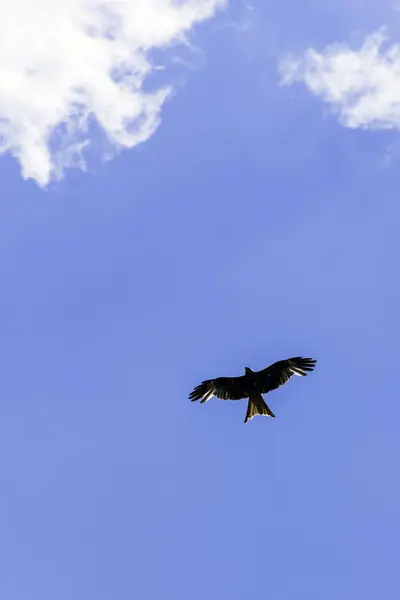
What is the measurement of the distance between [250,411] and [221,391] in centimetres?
179

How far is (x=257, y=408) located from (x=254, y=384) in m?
1.10

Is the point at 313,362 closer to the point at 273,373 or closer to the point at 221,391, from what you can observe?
the point at 273,373

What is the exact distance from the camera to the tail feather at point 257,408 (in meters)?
37.3

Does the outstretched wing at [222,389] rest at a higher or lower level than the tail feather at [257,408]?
higher

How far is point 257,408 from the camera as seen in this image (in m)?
37.6

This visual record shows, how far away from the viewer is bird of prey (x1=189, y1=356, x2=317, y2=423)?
3744 centimetres

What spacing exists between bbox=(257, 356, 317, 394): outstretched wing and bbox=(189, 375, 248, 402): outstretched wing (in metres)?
0.80

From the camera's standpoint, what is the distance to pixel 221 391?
38500 millimetres

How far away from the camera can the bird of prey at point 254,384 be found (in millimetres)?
37438

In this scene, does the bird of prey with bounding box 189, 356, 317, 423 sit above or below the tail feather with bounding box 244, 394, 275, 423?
above

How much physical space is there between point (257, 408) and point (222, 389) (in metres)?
1.88

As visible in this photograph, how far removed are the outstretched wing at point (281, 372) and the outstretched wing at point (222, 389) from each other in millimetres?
796

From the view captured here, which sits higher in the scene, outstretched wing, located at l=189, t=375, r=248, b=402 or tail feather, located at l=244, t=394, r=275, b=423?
outstretched wing, located at l=189, t=375, r=248, b=402

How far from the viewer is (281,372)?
37750 mm
